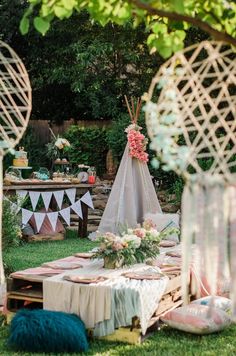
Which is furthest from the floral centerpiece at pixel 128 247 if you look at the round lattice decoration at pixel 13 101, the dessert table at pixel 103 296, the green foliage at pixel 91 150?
the green foliage at pixel 91 150

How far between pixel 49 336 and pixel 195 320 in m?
1.15

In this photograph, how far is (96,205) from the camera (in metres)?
11.9

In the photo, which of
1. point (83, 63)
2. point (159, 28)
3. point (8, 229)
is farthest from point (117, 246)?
point (83, 63)

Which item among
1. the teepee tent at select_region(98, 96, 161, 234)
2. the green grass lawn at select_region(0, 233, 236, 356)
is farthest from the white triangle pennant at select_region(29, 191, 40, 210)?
the green grass lawn at select_region(0, 233, 236, 356)

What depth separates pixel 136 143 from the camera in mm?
8625

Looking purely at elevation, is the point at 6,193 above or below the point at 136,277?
above

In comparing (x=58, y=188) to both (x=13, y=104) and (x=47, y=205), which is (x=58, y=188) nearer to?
(x=47, y=205)

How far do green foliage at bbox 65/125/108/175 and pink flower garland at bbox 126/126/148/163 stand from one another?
13.6 feet

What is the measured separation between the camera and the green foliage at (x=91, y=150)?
1287cm

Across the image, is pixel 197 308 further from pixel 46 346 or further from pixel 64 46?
pixel 64 46

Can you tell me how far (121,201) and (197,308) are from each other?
3976 mm

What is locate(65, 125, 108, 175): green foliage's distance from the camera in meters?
12.9

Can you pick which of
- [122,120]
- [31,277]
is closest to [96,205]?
[122,120]

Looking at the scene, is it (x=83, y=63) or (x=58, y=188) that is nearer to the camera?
(x=58, y=188)
